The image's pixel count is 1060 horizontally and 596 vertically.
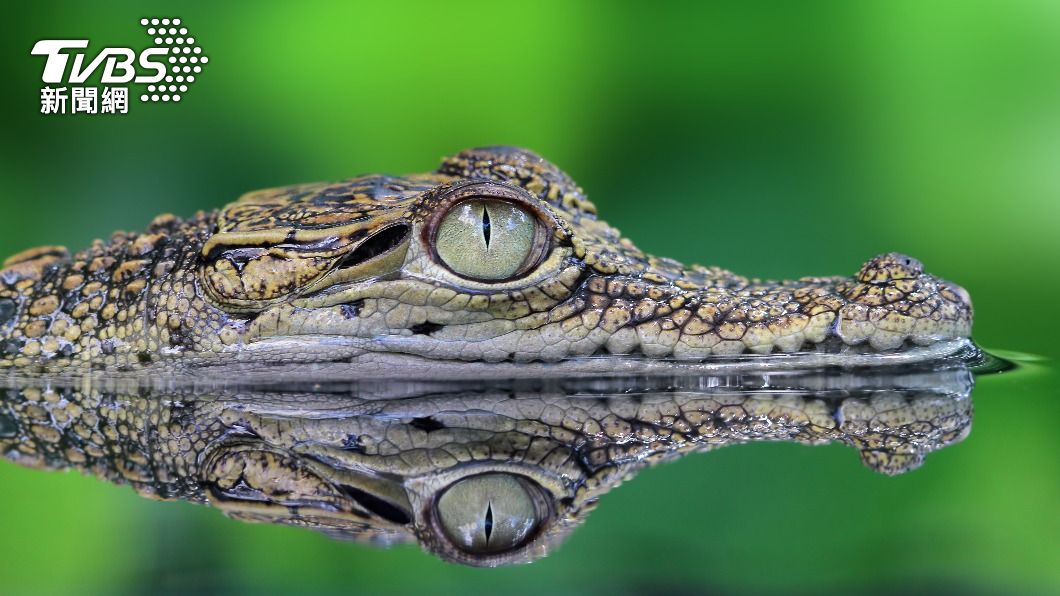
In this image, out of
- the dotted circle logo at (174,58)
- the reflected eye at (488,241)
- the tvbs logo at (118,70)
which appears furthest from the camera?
the dotted circle logo at (174,58)

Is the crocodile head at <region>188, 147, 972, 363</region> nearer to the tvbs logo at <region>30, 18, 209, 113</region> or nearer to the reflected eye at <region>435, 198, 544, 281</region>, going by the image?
the reflected eye at <region>435, 198, 544, 281</region>

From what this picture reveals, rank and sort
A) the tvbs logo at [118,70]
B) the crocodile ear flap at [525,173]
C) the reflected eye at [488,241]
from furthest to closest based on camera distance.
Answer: the tvbs logo at [118,70]
the crocodile ear flap at [525,173]
the reflected eye at [488,241]

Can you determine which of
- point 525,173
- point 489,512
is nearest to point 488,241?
point 525,173

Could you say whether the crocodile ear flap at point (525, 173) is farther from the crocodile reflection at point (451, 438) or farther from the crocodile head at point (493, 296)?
the crocodile reflection at point (451, 438)

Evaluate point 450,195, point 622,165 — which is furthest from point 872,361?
point 622,165

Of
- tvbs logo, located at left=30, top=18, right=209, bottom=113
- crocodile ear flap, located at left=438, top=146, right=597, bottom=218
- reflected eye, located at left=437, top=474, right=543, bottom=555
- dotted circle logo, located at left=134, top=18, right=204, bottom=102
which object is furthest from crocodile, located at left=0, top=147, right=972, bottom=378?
dotted circle logo, located at left=134, top=18, right=204, bottom=102

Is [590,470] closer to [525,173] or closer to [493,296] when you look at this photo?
[493,296]

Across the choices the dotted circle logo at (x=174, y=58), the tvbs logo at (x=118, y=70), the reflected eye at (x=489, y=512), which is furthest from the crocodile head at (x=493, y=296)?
the dotted circle logo at (x=174, y=58)

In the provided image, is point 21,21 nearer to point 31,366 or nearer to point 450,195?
point 31,366
